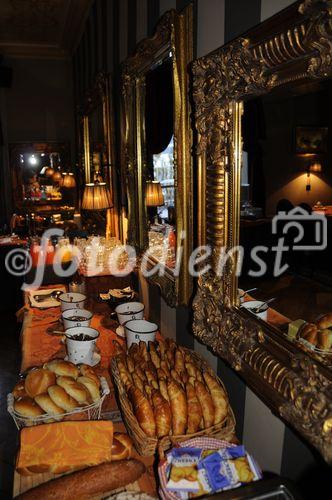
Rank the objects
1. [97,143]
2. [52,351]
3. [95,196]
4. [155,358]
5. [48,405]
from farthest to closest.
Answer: [97,143] → [95,196] → [52,351] → [155,358] → [48,405]

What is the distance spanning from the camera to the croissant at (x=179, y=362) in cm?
168

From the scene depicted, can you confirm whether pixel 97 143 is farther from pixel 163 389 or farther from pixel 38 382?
pixel 163 389

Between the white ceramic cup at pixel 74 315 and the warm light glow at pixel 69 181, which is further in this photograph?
the warm light glow at pixel 69 181

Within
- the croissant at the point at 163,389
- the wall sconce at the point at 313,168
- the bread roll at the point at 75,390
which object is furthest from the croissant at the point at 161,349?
the wall sconce at the point at 313,168

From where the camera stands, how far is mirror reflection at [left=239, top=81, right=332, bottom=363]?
3.43 feet

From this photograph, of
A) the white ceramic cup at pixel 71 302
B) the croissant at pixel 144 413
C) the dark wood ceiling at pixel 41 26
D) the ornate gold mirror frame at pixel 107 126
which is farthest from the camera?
the dark wood ceiling at pixel 41 26

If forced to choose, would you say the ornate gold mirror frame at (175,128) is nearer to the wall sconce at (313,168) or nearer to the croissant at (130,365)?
the croissant at (130,365)

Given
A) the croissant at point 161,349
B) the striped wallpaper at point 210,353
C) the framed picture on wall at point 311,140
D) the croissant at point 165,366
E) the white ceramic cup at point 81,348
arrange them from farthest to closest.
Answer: the white ceramic cup at point 81,348, the croissant at point 161,349, the croissant at point 165,366, the striped wallpaper at point 210,353, the framed picture on wall at point 311,140

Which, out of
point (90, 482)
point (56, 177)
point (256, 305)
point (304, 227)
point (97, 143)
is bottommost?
point (90, 482)

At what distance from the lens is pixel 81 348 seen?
Result: 1.95m

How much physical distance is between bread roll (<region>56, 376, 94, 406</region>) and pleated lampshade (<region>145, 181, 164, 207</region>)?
108cm

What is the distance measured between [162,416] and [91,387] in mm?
353

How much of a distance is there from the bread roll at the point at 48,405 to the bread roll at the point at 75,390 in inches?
2.7

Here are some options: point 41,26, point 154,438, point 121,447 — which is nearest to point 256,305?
point 154,438
